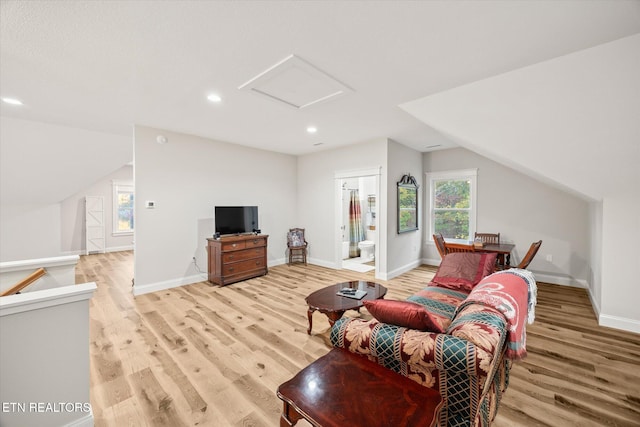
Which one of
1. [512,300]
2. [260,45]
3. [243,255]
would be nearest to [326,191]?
[243,255]

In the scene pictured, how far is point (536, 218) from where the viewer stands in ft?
14.4

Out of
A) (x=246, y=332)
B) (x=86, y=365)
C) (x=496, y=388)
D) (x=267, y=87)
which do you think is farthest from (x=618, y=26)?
(x=86, y=365)

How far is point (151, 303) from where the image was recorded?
3527 mm

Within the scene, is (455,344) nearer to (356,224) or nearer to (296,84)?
(296,84)

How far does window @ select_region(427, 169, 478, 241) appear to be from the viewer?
5141mm

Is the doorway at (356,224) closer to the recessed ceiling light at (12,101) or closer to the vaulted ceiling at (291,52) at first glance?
the vaulted ceiling at (291,52)

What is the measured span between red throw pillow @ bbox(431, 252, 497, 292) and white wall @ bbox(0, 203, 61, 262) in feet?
25.8

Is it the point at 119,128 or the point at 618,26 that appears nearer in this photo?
the point at 618,26

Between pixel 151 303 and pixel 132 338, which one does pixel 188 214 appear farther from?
pixel 132 338

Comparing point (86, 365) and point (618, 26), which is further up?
point (618, 26)

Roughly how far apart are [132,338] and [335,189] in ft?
13.4

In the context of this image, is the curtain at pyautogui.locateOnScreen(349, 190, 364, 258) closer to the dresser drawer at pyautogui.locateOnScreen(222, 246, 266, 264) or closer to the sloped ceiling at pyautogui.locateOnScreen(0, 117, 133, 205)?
the dresser drawer at pyautogui.locateOnScreen(222, 246, 266, 264)

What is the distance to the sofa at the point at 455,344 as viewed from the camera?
3.54 ft

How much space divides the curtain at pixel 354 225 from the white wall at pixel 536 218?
263cm
